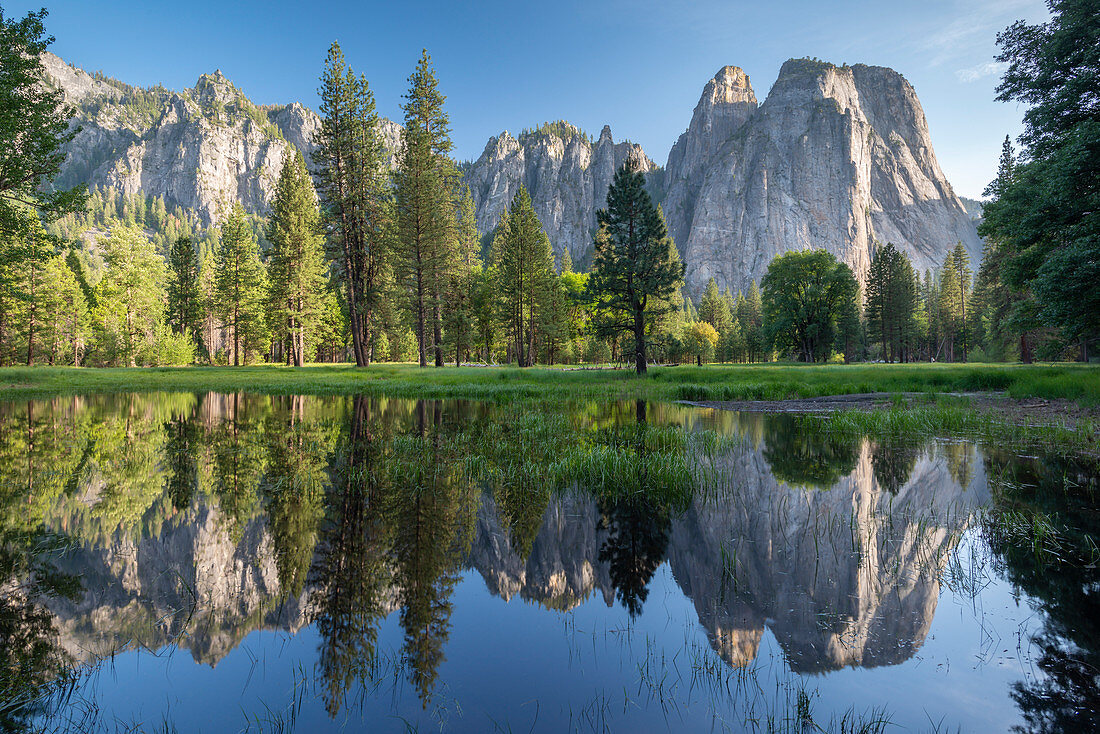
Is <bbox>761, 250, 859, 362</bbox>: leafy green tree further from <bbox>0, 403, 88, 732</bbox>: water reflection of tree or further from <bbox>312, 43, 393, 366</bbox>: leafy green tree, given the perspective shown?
<bbox>0, 403, 88, 732</bbox>: water reflection of tree

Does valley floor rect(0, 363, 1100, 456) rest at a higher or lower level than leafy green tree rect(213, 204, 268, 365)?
lower

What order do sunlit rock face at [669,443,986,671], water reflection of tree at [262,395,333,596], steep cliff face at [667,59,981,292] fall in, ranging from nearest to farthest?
sunlit rock face at [669,443,986,671]
water reflection of tree at [262,395,333,596]
steep cliff face at [667,59,981,292]

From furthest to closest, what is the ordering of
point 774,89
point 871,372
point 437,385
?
1. point 774,89
2. point 871,372
3. point 437,385

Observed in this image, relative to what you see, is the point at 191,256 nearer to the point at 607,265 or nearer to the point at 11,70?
the point at 11,70

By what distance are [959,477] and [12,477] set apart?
16.4 metres

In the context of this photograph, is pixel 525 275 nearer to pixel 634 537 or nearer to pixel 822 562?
pixel 634 537

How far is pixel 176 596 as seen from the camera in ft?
13.3

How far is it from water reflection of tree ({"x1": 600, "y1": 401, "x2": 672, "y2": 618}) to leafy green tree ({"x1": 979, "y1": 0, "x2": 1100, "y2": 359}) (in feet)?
57.5

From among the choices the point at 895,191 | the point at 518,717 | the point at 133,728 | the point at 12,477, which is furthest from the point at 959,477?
the point at 895,191

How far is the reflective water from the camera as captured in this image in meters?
2.87

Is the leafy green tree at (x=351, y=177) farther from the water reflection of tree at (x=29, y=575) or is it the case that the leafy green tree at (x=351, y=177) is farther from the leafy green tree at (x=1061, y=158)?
the leafy green tree at (x=1061, y=158)

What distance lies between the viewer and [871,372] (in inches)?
1154

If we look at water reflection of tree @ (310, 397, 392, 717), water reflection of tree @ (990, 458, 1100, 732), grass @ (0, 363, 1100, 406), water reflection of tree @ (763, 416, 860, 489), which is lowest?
water reflection of tree @ (763, 416, 860, 489)

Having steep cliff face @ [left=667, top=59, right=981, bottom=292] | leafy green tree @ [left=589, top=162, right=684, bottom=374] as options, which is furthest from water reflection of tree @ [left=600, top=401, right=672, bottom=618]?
steep cliff face @ [left=667, top=59, right=981, bottom=292]
